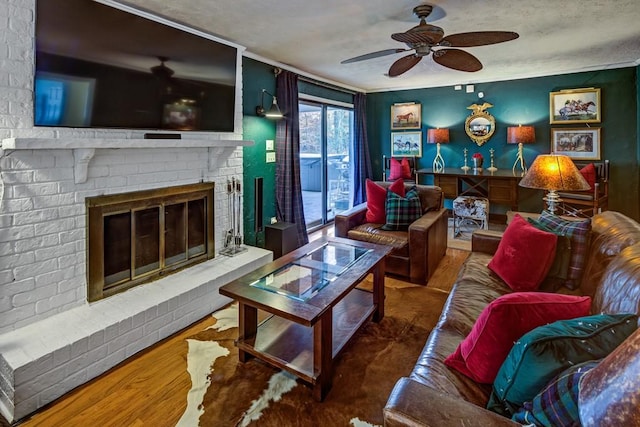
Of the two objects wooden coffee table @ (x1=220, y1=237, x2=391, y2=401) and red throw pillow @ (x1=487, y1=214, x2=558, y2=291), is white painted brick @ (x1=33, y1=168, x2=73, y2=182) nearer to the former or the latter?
wooden coffee table @ (x1=220, y1=237, x2=391, y2=401)

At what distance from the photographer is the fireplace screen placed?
8.05 feet

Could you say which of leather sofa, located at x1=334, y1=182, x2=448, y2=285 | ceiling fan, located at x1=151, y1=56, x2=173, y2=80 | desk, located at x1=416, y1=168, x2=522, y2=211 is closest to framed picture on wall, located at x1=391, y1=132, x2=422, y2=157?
desk, located at x1=416, y1=168, x2=522, y2=211

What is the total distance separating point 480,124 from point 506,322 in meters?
5.28

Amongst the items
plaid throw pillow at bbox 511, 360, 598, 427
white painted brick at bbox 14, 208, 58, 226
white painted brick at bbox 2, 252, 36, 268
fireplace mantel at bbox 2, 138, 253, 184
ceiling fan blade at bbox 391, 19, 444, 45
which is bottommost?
plaid throw pillow at bbox 511, 360, 598, 427

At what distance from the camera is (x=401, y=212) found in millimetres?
3684

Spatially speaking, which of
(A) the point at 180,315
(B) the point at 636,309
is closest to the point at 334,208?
(A) the point at 180,315

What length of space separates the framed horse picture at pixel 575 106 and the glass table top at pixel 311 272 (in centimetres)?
427

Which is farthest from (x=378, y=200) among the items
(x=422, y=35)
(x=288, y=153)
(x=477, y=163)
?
(x=477, y=163)

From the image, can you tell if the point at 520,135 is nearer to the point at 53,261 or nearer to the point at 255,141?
the point at 255,141

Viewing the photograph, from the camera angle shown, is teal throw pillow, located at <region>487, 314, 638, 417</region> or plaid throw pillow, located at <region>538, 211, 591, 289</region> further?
plaid throw pillow, located at <region>538, 211, 591, 289</region>

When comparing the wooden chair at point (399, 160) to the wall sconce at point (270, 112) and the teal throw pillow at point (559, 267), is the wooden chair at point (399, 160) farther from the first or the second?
the teal throw pillow at point (559, 267)

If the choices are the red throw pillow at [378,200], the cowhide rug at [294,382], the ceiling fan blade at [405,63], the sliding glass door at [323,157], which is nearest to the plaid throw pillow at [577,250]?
the cowhide rug at [294,382]

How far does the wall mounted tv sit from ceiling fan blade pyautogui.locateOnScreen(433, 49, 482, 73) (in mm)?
1878

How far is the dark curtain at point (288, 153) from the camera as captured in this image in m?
4.25
